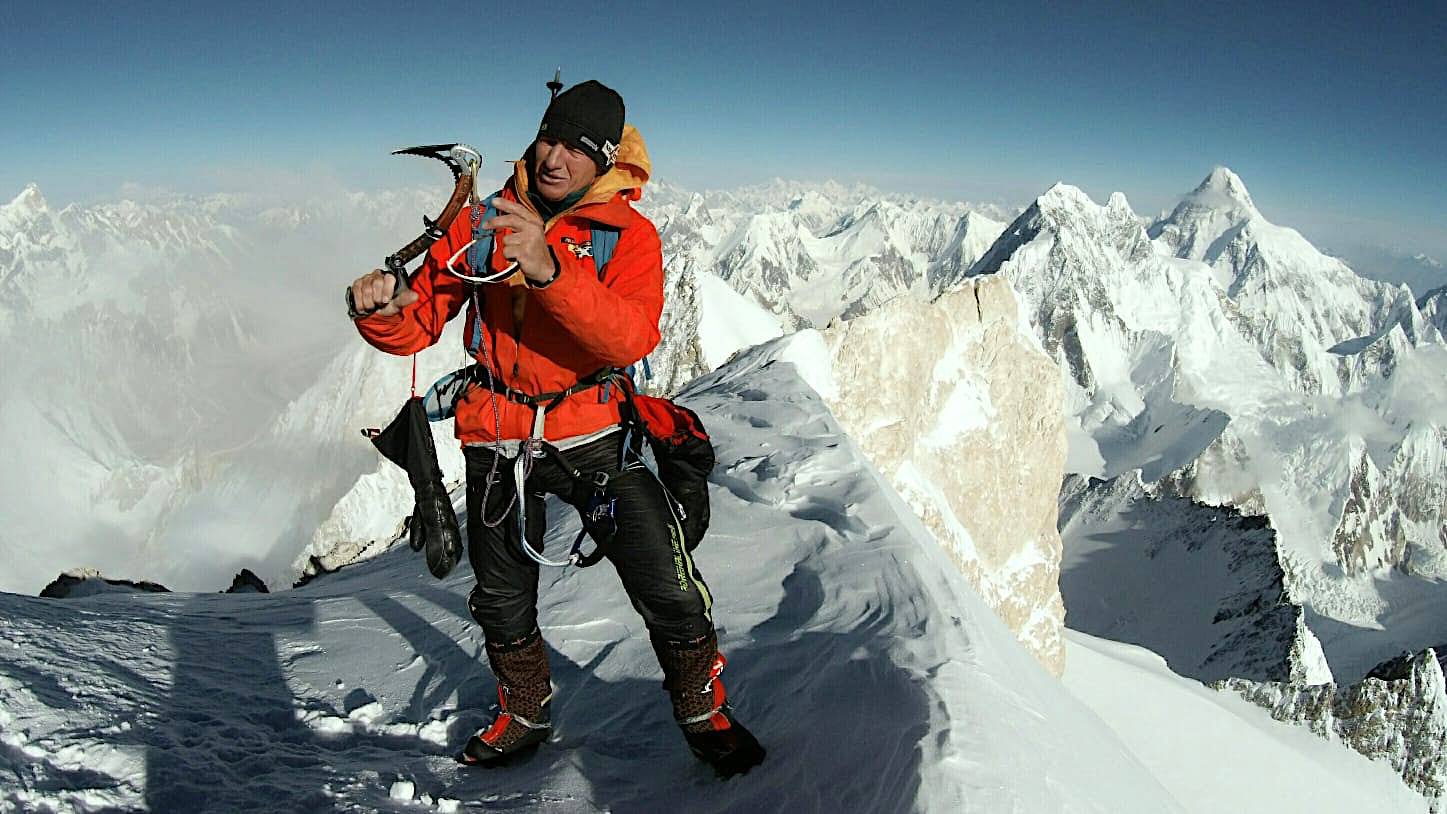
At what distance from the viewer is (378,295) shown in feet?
11.1

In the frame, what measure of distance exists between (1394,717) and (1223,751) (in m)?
13.9

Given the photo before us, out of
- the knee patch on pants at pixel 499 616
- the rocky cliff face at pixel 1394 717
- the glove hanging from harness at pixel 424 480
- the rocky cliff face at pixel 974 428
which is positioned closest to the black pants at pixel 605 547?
the knee patch on pants at pixel 499 616

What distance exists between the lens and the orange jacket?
3422 millimetres

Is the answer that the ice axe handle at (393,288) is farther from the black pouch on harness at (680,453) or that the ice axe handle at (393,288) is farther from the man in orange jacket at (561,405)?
the black pouch on harness at (680,453)

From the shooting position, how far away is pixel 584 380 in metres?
3.74

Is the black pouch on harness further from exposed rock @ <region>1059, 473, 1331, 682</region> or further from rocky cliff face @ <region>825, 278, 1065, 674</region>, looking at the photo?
exposed rock @ <region>1059, 473, 1331, 682</region>

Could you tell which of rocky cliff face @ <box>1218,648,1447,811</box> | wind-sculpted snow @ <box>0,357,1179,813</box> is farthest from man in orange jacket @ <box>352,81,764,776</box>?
rocky cliff face @ <box>1218,648,1447,811</box>

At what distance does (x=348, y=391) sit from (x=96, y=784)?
4389 inches

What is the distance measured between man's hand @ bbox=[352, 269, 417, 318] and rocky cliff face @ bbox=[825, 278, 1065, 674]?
65.0 ft

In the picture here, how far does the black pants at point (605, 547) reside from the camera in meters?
3.70

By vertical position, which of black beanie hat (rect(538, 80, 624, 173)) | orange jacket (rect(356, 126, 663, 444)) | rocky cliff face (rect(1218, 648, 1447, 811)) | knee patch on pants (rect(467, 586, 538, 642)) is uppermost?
black beanie hat (rect(538, 80, 624, 173))

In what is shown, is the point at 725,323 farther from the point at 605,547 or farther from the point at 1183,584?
the point at 1183,584

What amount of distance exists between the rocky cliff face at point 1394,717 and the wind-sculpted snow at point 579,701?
44.3 m

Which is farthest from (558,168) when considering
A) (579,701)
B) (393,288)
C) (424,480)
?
(579,701)
